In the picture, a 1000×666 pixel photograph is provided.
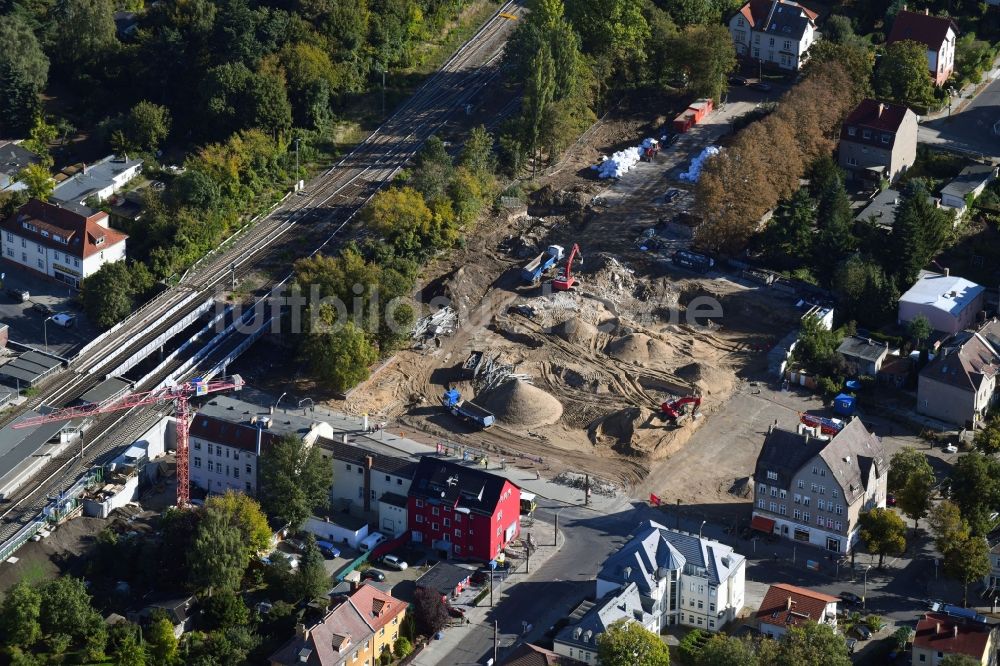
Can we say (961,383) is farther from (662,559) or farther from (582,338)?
(662,559)

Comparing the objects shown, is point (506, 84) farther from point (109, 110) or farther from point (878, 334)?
point (878, 334)

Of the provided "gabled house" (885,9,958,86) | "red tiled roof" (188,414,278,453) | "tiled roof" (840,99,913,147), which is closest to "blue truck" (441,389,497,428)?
"red tiled roof" (188,414,278,453)

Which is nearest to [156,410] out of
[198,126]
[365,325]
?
[365,325]

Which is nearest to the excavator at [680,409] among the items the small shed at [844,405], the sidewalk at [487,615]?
the small shed at [844,405]

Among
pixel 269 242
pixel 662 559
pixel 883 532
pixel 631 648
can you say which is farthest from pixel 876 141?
pixel 631 648

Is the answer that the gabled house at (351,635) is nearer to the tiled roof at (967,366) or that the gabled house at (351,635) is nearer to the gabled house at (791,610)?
the gabled house at (791,610)

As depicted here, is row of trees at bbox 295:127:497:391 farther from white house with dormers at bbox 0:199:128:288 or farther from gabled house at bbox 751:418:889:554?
gabled house at bbox 751:418:889:554
